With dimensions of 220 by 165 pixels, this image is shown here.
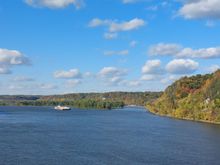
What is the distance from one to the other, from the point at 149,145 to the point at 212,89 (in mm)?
92668

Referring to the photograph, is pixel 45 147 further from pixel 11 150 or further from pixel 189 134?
pixel 189 134

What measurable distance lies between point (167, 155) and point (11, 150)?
1158 inches

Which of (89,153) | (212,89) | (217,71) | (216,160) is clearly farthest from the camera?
(217,71)

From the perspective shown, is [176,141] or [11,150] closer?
[11,150]

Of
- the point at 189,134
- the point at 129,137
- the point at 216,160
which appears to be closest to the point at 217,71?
the point at 189,134

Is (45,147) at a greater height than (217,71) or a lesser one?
lesser

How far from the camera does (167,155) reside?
79812 millimetres

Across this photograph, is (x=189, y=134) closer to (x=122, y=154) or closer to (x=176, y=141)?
(x=176, y=141)

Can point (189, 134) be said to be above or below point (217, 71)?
below

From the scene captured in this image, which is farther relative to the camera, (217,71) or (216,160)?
(217,71)

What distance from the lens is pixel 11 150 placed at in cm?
8256

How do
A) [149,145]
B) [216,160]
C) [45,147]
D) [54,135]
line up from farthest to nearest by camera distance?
[54,135] < [149,145] < [45,147] < [216,160]

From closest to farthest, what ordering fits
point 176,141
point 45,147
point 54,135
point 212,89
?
point 45,147 → point 176,141 → point 54,135 → point 212,89

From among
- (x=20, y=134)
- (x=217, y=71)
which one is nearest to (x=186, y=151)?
(x=20, y=134)
